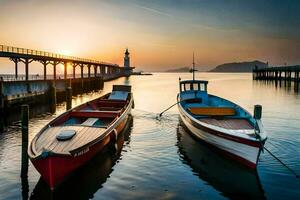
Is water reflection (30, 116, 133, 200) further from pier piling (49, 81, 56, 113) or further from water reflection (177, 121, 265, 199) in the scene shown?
pier piling (49, 81, 56, 113)

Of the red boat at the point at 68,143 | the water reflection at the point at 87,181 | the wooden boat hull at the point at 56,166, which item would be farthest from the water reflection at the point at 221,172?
the wooden boat hull at the point at 56,166

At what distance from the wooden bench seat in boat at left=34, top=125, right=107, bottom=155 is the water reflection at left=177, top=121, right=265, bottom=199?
4.68 metres

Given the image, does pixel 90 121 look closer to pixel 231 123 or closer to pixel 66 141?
pixel 66 141

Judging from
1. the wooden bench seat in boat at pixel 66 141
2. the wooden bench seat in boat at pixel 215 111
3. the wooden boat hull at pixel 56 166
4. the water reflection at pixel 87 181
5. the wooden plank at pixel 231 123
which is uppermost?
the wooden bench seat in boat at pixel 215 111

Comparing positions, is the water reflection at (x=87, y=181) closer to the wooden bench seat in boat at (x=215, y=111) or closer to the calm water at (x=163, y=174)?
the calm water at (x=163, y=174)

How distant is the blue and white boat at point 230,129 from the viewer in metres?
12.5

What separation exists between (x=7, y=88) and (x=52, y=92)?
8092 mm

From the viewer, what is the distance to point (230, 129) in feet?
48.1

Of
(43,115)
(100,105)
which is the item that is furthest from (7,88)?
(100,105)

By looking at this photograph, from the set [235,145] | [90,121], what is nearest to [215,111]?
[235,145]

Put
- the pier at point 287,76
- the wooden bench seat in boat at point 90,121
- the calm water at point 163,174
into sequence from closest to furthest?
the calm water at point 163,174 < the wooden bench seat in boat at point 90,121 < the pier at point 287,76

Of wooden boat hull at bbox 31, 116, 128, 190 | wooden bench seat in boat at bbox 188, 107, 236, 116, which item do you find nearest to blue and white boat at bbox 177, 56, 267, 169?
wooden bench seat in boat at bbox 188, 107, 236, 116

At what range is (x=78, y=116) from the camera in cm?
1869

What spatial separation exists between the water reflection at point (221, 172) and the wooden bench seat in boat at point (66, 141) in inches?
184
